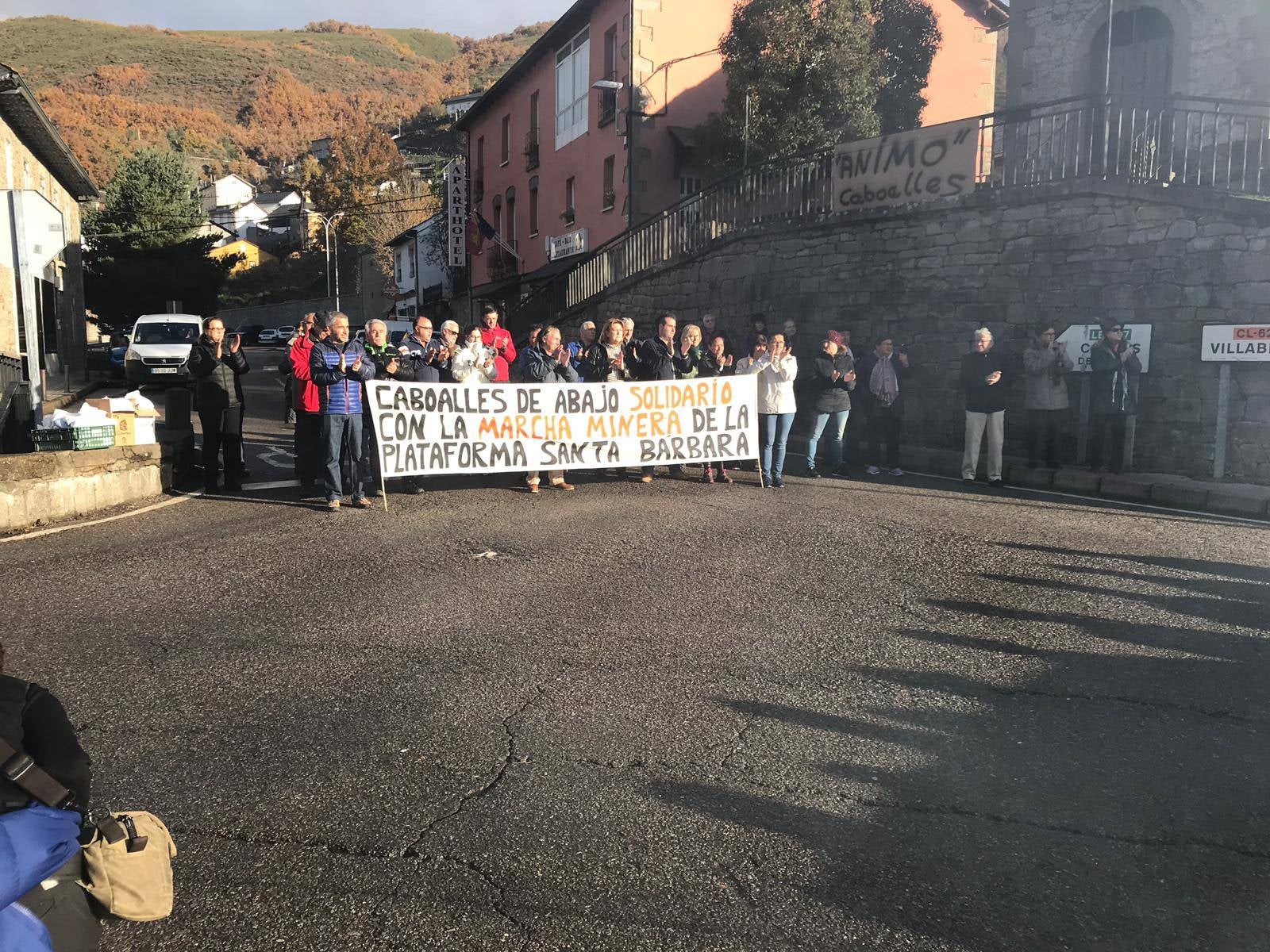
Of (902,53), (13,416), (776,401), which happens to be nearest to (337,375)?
(13,416)

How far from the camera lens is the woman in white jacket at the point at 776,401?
11680 mm

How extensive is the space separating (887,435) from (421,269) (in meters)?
48.1

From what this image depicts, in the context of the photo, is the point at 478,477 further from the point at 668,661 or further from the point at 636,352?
the point at 668,661

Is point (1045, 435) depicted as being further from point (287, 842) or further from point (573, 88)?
point (573, 88)

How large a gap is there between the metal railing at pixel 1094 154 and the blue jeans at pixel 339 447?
10010 mm

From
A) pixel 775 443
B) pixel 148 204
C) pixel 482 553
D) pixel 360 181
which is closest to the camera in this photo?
pixel 482 553

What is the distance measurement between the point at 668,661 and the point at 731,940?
2.57 m

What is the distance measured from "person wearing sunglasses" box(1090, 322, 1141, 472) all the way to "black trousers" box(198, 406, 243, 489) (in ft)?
32.2

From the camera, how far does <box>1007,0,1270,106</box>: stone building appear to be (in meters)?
17.2

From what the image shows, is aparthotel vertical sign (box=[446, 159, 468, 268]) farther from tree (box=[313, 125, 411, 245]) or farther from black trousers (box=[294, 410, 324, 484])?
black trousers (box=[294, 410, 324, 484])

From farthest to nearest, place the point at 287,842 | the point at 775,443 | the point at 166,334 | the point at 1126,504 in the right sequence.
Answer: the point at 166,334, the point at 775,443, the point at 1126,504, the point at 287,842

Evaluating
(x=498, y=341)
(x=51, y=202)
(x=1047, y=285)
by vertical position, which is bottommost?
(x=498, y=341)

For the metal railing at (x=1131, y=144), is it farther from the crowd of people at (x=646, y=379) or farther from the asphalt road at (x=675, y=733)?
the asphalt road at (x=675, y=733)

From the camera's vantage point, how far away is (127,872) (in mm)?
2406
